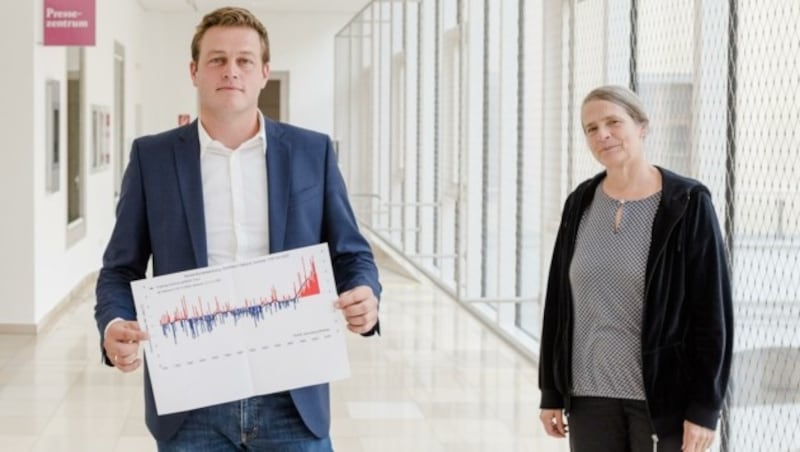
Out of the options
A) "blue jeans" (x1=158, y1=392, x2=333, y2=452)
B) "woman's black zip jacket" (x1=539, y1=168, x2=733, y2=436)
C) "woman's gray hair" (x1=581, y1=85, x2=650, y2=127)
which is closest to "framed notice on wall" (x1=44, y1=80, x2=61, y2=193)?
"woman's gray hair" (x1=581, y1=85, x2=650, y2=127)

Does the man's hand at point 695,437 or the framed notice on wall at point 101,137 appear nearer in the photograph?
the man's hand at point 695,437

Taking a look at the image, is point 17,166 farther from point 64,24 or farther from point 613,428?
point 613,428

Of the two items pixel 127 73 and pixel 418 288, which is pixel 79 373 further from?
pixel 127 73

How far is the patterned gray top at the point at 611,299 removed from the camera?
10.1ft

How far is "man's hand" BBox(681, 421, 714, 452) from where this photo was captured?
2984 millimetres

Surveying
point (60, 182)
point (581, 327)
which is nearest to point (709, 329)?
point (581, 327)

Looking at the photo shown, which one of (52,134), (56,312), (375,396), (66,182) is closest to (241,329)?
(375,396)

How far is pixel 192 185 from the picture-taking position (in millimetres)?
2424

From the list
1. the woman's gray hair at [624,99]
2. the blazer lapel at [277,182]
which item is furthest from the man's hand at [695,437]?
the blazer lapel at [277,182]

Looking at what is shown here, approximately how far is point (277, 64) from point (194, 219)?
2034 centimetres

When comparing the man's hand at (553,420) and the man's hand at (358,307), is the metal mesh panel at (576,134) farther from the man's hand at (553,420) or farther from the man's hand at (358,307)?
the man's hand at (358,307)

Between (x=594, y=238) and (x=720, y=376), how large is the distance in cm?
45

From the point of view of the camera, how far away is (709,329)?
300 cm

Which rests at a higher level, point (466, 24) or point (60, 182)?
point (466, 24)
